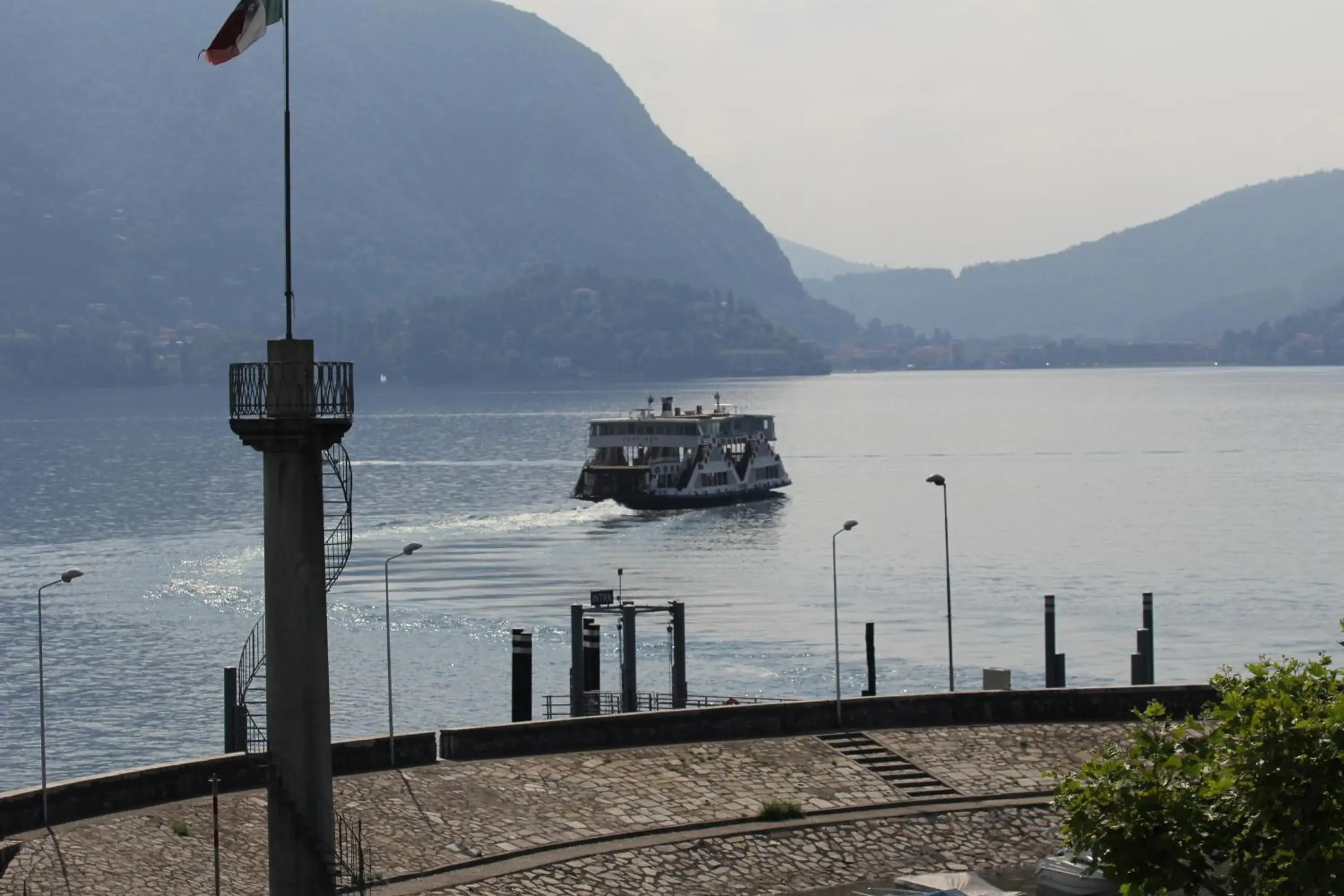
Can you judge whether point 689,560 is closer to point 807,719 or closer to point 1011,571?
point 1011,571

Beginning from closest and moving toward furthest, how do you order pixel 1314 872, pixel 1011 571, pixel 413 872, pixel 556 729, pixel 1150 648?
pixel 1314 872, pixel 413 872, pixel 556 729, pixel 1150 648, pixel 1011 571

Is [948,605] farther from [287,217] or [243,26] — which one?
[287,217]

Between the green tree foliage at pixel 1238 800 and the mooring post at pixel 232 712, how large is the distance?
80.9 ft

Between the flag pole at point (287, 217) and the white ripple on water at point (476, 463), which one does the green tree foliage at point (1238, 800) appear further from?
the white ripple on water at point (476, 463)

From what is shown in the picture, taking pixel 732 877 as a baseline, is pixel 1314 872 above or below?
above

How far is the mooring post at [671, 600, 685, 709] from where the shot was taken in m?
49.5

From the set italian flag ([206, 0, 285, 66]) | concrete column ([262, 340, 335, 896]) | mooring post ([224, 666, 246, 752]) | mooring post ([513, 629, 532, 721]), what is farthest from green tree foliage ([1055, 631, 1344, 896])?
mooring post ([224, 666, 246, 752])

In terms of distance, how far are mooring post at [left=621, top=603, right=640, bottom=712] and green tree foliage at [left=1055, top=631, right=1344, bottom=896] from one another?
2797 centimetres

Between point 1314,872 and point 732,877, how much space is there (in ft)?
50.1

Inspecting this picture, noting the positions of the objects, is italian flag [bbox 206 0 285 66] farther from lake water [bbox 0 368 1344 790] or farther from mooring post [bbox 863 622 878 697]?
lake water [bbox 0 368 1344 790]

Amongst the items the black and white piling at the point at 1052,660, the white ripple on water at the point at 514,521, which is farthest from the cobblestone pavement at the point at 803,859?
the white ripple on water at the point at 514,521

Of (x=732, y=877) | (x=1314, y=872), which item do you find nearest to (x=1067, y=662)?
(x=732, y=877)

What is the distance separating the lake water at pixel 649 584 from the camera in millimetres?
63062

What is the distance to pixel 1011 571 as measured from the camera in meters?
95.5
